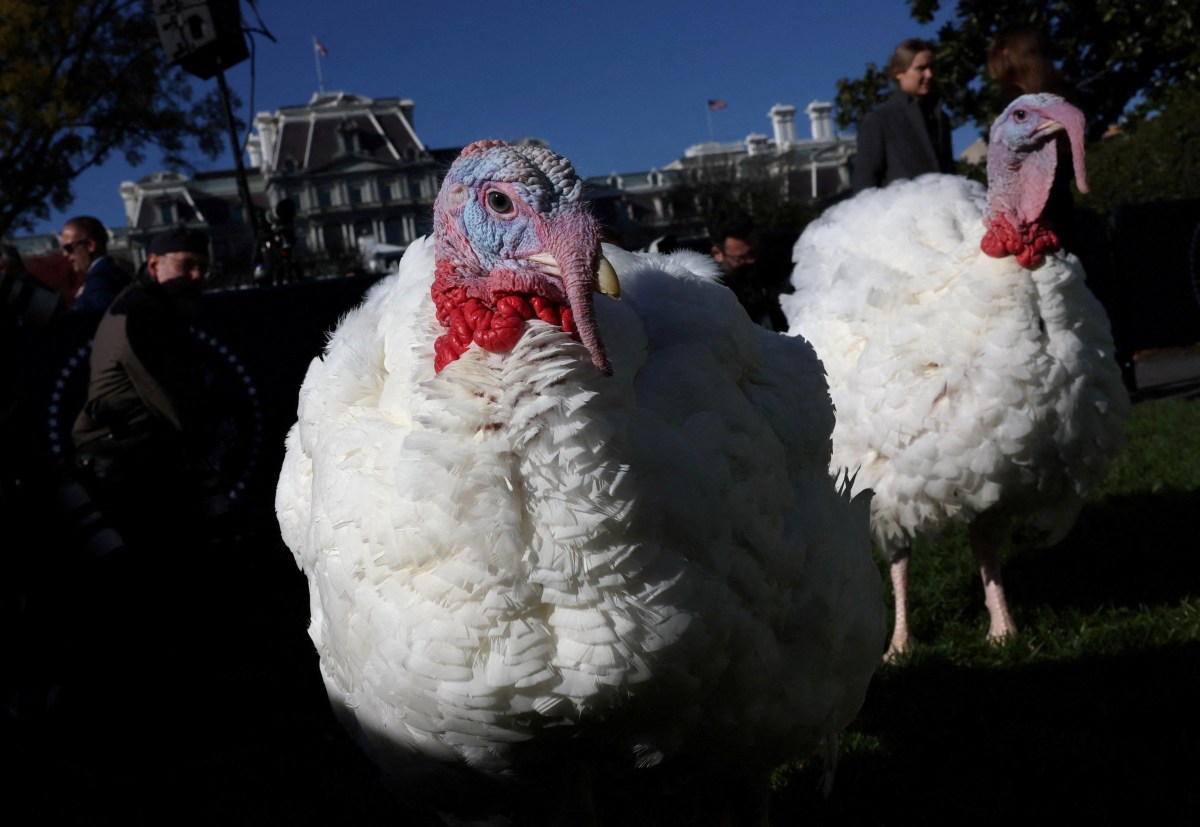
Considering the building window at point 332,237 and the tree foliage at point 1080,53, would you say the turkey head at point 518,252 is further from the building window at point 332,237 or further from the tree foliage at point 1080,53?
the building window at point 332,237

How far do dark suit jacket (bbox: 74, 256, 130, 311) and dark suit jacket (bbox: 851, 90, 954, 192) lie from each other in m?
4.77

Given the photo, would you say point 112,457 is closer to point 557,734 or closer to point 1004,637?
point 557,734

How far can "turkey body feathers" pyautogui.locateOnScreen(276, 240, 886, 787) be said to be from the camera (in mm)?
1825

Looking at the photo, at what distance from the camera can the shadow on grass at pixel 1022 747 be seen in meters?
3.00

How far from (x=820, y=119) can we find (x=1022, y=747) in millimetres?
61626

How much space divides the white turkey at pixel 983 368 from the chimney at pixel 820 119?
56670 millimetres

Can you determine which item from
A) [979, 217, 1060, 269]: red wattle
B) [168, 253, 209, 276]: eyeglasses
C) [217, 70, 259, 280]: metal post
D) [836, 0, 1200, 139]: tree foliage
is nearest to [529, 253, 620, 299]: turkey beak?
[979, 217, 1060, 269]: red wattle

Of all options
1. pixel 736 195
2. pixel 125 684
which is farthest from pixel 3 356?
pixel 736 195

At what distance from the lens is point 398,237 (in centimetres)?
2661

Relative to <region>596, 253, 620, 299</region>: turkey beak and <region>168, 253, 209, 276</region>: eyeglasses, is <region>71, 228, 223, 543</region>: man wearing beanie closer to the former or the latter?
<region>168, 253, 209, 276</region>: eyeglasses

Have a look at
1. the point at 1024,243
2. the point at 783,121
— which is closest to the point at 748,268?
the point at 1024,243

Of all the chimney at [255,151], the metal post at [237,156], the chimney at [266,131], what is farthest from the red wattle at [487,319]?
the chimney at [255,151]

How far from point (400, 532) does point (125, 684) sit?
3.16 metres

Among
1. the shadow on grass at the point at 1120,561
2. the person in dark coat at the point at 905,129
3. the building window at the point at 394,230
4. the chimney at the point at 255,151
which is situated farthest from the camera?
the chimney at the point at 255,151
